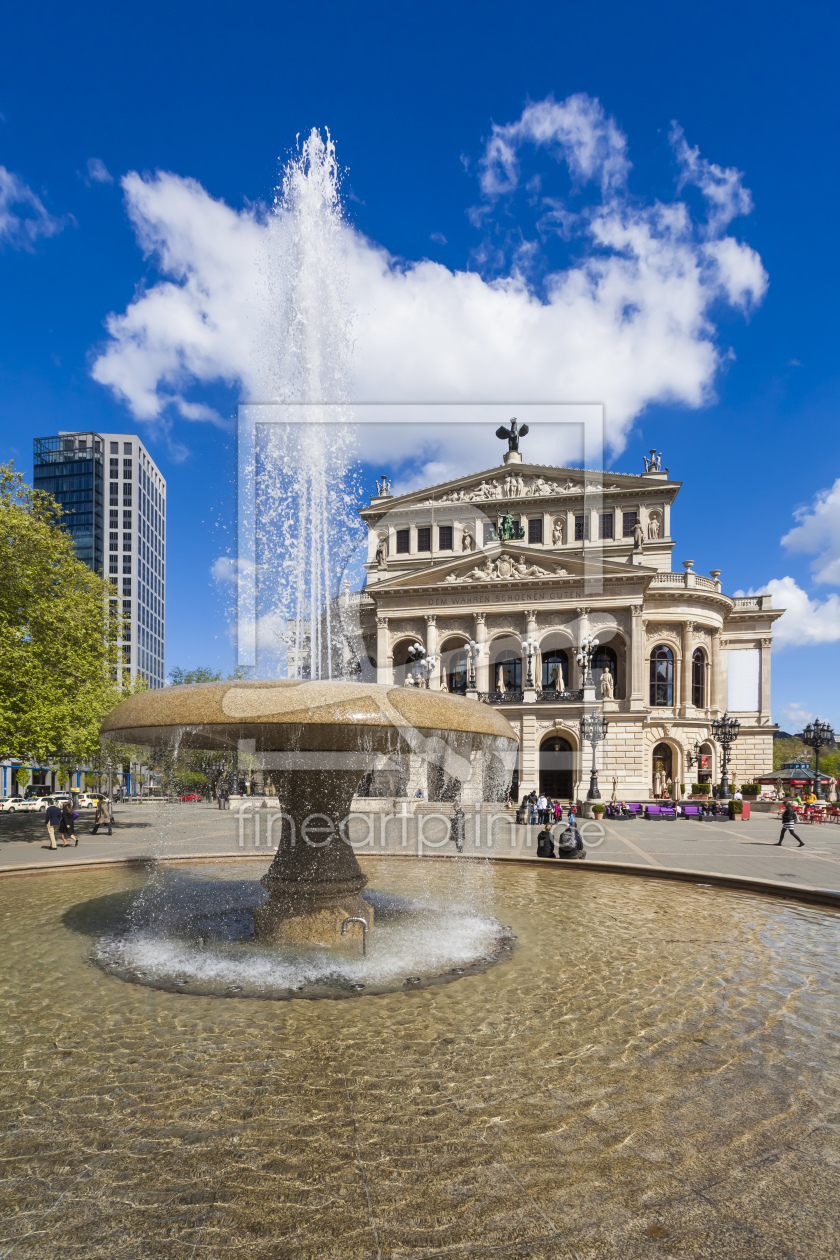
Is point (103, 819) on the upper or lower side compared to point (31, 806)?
upper

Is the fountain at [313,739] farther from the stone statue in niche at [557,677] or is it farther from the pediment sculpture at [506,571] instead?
the pediment sculpture at [506,571]

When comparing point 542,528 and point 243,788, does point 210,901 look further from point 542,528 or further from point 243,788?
point 542,528

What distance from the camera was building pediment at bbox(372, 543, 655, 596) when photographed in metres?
41.0

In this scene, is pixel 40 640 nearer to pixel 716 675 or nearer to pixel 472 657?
pixel 472 657

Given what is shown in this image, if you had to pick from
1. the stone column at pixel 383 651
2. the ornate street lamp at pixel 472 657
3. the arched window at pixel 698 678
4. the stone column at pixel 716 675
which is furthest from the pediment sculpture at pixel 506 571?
the stone column at pixel 716 675

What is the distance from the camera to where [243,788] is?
43.5m

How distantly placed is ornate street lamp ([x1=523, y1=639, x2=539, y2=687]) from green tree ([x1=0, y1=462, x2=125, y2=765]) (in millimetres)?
22904

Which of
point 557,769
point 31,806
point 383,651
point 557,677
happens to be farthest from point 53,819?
point 557,677

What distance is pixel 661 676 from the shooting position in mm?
46250

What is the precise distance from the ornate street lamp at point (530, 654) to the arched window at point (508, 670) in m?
2.97

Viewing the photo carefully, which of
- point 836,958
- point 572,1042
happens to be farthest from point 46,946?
point 836,958

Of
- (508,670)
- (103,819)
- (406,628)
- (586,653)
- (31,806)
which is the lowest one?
(31,806)

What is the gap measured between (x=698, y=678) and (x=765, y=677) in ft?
18.8

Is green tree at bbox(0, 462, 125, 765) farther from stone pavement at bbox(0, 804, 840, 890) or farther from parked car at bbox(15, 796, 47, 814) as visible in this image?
parked car at bbox(15, 796, 47, 814)
